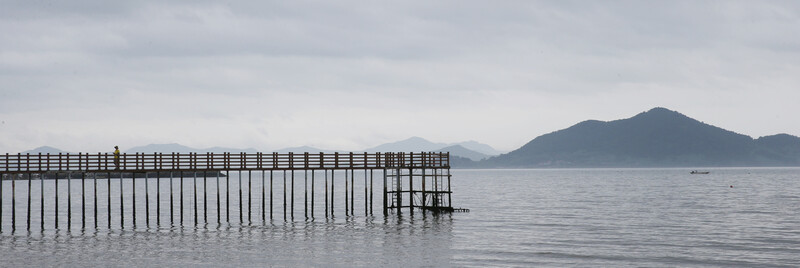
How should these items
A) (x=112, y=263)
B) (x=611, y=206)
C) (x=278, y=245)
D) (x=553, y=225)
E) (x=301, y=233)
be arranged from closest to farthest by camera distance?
(x=112, y=263), (x=278, y=245), (x=301, y=233), (x=553, y=225), (x=611, y=206)

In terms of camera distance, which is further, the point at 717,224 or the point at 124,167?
the point at 717,224

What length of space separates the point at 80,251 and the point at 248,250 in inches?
334

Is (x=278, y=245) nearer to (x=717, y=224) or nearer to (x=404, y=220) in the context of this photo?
(x=404, y=220)

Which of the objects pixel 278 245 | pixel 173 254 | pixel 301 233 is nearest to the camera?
pixel 173 254

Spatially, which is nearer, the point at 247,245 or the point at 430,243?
the point at 247,245

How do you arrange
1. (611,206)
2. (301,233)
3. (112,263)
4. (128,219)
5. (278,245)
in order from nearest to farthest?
(112,263)
(278,245)
(301,233)
(128,219)
(611,206)

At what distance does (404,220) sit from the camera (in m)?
57.9

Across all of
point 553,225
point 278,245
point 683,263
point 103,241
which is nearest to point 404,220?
point 553,225

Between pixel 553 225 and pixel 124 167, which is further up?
pixel 124 167

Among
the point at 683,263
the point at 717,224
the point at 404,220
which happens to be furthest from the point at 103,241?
the point at 717,224

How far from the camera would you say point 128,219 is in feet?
216

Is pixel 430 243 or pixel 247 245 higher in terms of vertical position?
pixel 247 245

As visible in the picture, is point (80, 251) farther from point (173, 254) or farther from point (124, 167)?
point (124, 167)

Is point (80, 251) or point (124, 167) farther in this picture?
point (124, 167)
